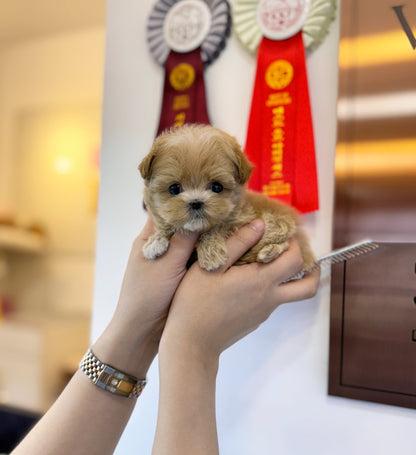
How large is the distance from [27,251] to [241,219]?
9.55 ft

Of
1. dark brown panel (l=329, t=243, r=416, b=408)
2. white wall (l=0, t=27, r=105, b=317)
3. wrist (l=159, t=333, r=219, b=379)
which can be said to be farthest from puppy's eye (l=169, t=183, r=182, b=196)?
white wall (l=0, t=27, r=105, b=317)

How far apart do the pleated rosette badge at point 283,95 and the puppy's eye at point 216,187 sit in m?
0.21

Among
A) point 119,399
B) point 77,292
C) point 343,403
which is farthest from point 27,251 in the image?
point 343,403

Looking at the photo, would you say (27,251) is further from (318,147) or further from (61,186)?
(318,147)

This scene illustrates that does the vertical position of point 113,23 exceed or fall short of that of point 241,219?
it exceeds it

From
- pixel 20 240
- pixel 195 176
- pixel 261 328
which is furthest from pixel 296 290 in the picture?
pixel 20 240

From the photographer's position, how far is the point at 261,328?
83 cm

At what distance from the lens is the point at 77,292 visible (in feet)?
10.1

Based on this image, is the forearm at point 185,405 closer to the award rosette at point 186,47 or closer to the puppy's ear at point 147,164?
the puppy's ear at point 147,164

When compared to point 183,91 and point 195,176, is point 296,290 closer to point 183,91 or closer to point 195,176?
point 195,176

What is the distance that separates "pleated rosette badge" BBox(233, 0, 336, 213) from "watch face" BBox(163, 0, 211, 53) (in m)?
0.08

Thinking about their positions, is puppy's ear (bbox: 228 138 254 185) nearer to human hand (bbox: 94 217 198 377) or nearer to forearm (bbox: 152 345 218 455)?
human hand (bbox: 94 217 198 377)

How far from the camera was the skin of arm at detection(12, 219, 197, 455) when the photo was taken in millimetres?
668

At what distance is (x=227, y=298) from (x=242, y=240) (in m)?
0.10
